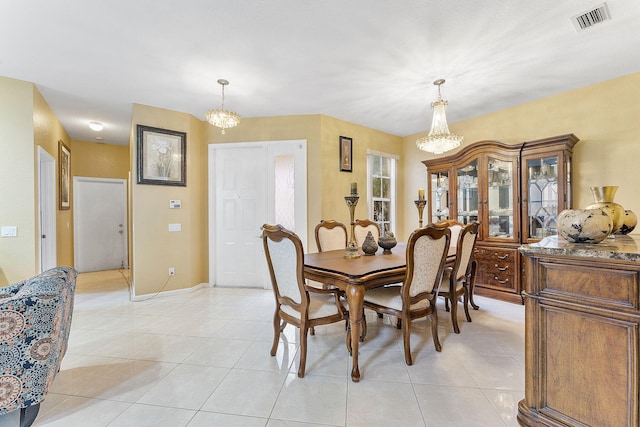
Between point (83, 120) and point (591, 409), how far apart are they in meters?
6.07

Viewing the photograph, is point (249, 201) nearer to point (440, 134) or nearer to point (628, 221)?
point (440, 134)

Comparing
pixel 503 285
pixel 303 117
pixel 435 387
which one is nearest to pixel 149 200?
pixel 303 117

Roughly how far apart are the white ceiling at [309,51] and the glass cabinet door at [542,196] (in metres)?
0.89

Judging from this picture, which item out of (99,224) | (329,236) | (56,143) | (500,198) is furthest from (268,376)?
(99,224)

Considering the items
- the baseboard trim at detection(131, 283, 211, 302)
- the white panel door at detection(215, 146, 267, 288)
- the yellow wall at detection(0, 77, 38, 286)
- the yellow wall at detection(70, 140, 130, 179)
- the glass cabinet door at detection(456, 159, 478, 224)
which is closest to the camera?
the yellow wall at detection(0, 77, 38, 286)

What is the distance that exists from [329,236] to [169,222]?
2299 millimetres

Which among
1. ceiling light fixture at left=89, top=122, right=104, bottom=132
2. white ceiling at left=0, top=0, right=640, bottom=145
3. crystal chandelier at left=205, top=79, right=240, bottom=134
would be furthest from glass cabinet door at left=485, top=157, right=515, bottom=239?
ceiling light fixture at left=89, top=122, right=104, bottom=132

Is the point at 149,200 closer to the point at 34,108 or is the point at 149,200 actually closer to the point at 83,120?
the point at 34,108

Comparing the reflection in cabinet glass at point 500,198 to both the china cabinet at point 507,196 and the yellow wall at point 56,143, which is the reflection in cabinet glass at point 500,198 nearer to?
the china cabinet at point 507,196

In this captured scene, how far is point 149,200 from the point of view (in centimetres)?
368

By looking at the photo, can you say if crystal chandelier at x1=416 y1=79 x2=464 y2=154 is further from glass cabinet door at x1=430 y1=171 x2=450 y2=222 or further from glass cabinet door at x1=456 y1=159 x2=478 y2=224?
glass cabinet door at x1=430 y1=171 x2=450 y2=222

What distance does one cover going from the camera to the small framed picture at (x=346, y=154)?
420cm

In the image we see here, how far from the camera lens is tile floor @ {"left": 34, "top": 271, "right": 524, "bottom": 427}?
60.1 inches

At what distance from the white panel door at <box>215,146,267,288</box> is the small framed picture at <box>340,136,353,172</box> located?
1197mm
